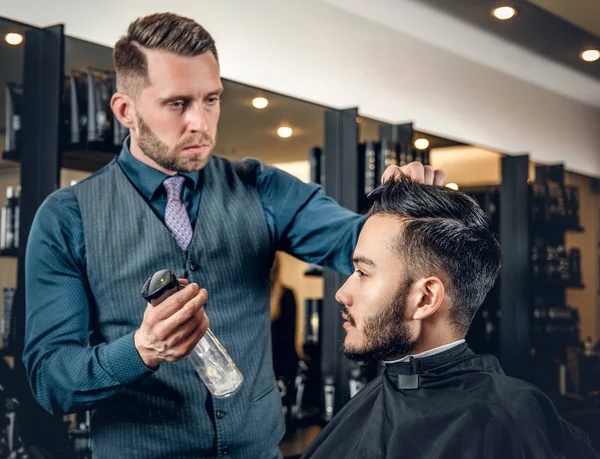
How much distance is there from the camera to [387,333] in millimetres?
1640

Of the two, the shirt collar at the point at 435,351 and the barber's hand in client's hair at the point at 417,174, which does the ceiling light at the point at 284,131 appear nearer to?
the barber's hand in client's hair at the point at 417,174

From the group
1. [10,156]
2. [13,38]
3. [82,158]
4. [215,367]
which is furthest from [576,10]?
[215,367]

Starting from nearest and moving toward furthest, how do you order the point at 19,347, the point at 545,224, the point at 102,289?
the point at 102,289 < the point at 19,347 < the point at 545,224

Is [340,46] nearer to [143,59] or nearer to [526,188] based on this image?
[526,188]

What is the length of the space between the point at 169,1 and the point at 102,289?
206 centimetres

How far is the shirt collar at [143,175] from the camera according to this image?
1840mm

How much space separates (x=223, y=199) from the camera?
1905mm

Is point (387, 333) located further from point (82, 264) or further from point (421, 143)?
point (421, 143)

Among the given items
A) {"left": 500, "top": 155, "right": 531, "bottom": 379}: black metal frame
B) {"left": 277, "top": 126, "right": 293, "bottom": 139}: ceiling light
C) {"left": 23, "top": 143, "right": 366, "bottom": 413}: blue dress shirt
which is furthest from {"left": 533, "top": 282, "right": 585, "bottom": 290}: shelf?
{"left": 23, "top": 143, "right": 366, "bottom": 413}: blue dress shirt

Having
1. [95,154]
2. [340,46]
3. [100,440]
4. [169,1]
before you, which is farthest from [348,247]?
[340,46]

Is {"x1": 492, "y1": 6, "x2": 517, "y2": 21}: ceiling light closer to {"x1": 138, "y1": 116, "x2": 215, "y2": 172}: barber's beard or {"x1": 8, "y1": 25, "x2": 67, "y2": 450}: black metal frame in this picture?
{"x1": 8, "y1": 25, "x2": 67, "y2": 450}: black metal frame

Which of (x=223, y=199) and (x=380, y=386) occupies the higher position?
(x=223, y=199)

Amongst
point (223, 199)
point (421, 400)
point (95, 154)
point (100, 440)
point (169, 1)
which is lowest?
point (100, 440)

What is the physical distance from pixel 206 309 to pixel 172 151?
0.40m
